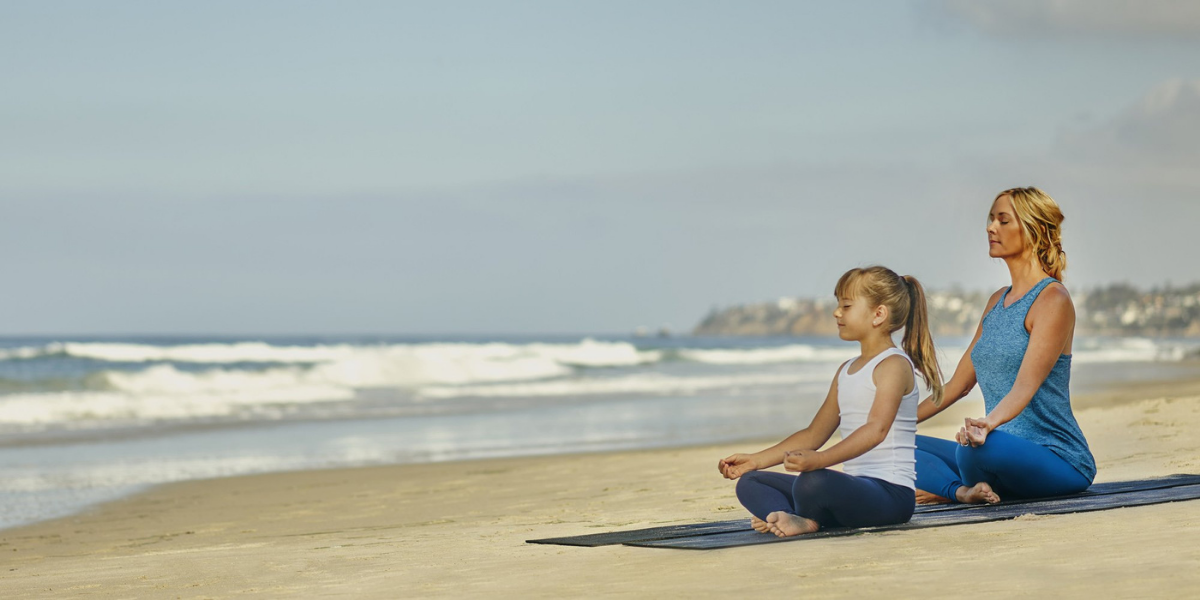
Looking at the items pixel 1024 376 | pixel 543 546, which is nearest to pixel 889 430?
pixel 1024 376

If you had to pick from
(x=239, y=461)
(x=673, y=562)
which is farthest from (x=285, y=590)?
(x=239, y=461)

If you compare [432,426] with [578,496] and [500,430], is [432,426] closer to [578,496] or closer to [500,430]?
[500,430]

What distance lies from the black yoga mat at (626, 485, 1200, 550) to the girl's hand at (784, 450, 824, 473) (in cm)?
36

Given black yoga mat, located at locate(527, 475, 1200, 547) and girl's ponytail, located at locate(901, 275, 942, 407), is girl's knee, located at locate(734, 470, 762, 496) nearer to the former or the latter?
black yoga mat, located at locate(527, 475, 1200, 547)

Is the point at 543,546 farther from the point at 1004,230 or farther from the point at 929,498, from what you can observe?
the point at 1004,230

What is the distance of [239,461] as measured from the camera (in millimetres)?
12539

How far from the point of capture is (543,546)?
202 inches

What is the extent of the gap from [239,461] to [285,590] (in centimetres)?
855

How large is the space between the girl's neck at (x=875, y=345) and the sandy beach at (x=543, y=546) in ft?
2.36

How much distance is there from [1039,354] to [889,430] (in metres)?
0.86

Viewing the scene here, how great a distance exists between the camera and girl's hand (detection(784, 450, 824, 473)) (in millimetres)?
4285

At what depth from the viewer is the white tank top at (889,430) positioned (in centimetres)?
449

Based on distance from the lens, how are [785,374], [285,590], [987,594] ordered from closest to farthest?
[987,594], [285,590], [785,374]

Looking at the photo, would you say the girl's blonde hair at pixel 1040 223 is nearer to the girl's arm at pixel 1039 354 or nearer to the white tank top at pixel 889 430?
the girl's arm at pixel 1039 354
